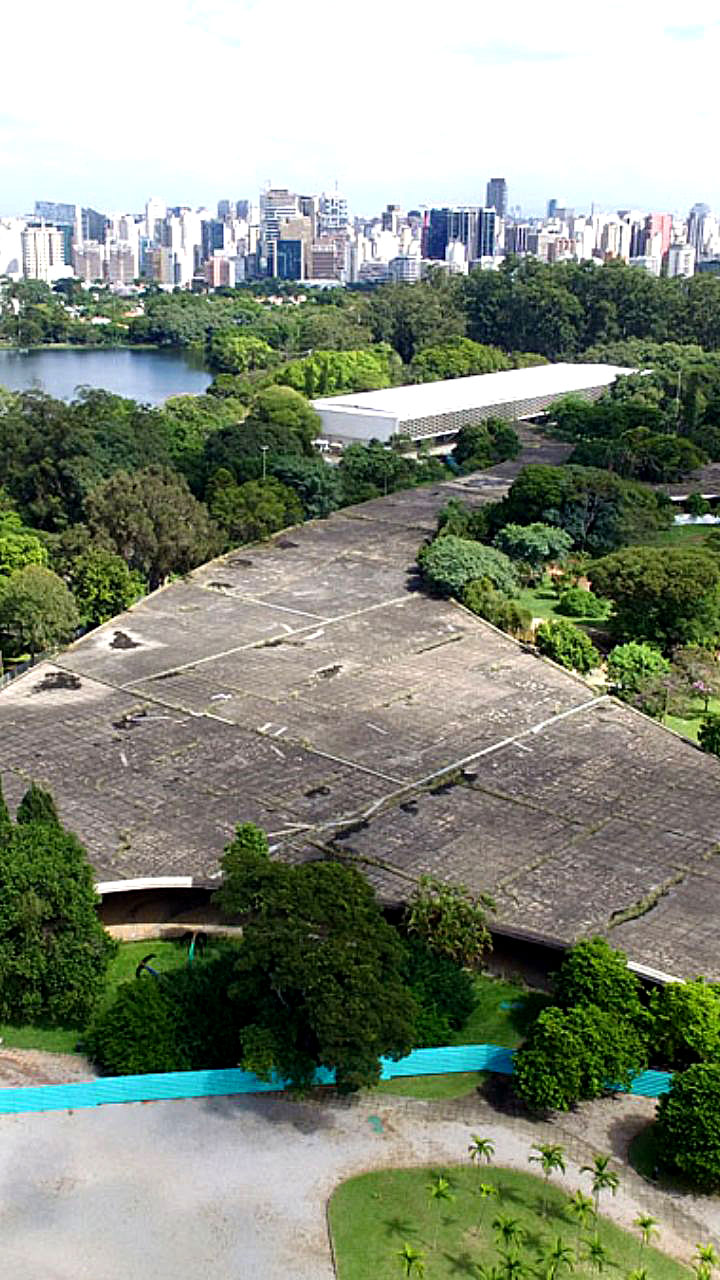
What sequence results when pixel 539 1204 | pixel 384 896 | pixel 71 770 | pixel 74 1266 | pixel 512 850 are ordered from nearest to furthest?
pixel 74 1266, pixel 539 1204, pixel 384 896, pixel 512 850, pixel 71 770

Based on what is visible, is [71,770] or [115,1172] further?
[71,770]

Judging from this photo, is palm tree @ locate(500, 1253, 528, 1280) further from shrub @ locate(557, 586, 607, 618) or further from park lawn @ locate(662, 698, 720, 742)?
shrub @ locate(557, 586, 607, 618)

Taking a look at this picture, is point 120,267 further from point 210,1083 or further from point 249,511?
point 210,1083

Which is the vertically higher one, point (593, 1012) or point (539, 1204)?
point (593, 1012)

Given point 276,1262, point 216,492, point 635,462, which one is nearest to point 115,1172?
point 276,1262

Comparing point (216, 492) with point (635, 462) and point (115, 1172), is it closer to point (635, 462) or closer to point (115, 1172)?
point (635, 462)

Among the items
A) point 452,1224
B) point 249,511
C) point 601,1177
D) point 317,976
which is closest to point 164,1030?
point 317,976

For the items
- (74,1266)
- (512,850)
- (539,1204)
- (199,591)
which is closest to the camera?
(74,1266)

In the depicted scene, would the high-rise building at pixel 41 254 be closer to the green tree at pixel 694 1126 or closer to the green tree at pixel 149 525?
the green tree at pixel 149 525

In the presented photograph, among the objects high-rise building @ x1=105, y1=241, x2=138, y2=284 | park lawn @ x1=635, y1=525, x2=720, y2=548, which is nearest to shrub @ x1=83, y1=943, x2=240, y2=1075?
park lawn @ x1=635, y1=525, x2=720, y2=548
